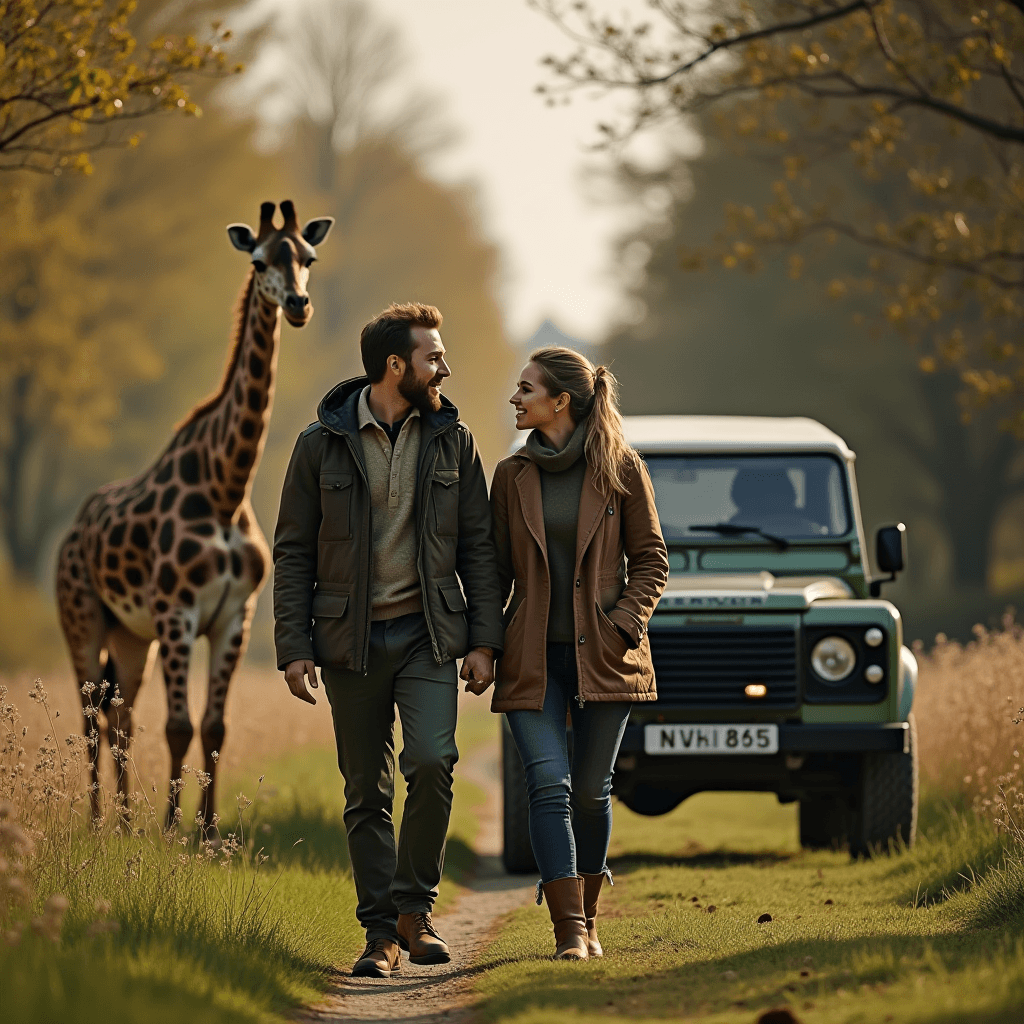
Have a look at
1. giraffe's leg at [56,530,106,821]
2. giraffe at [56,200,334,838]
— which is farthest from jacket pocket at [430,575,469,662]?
giraffe's leg at [56,530,106,821]

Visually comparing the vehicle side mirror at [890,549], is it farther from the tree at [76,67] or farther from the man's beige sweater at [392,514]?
the tree at [76,67]

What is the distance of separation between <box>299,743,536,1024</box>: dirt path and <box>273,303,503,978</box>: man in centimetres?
13

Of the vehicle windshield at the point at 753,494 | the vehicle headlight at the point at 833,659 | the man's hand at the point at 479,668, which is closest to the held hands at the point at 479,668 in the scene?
the man's hand at the point at 479,668

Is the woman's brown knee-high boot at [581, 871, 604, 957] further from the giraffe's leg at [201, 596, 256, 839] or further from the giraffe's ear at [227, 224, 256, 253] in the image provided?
the giraffe's ear at [227, 224, 256, 253]

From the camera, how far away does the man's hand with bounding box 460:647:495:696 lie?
20.1 feet

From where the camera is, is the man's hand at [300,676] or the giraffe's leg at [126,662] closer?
the man's hand at [300,676]

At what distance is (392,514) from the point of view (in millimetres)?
6277

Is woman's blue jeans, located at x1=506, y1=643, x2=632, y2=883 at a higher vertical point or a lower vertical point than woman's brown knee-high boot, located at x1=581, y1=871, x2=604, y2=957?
higher

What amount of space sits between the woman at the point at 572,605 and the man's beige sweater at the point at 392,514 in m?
0.33

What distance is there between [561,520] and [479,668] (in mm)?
617

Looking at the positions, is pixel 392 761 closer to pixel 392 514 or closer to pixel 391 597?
pixel 391 597

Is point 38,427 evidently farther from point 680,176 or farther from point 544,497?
point 544,497

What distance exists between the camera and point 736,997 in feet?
17.1

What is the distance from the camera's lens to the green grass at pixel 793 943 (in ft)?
16.2
